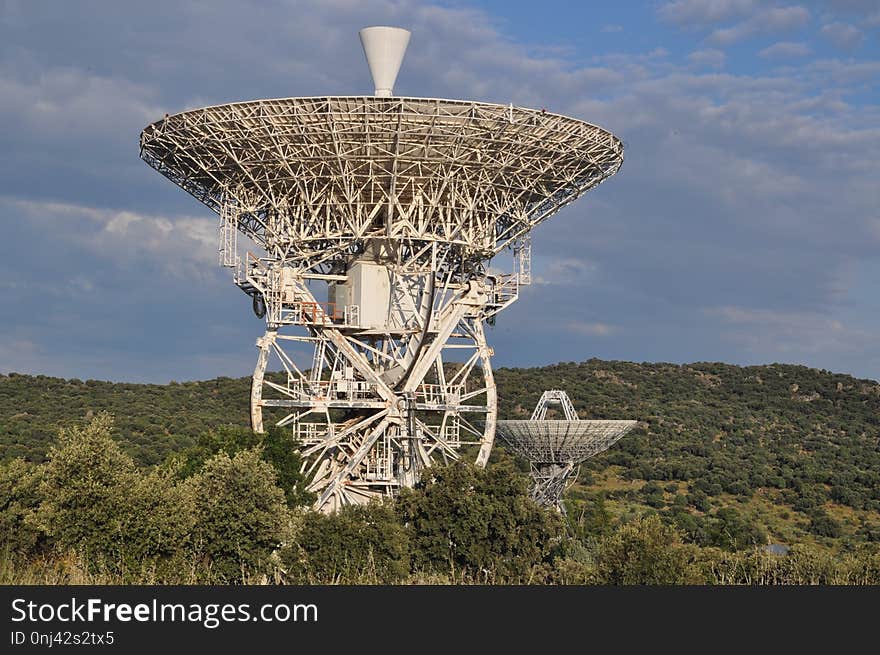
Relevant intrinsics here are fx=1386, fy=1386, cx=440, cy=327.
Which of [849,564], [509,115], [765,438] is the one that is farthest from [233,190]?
[765,438]

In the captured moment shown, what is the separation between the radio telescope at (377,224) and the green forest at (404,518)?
3.04 m

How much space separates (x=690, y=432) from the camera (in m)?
95.9

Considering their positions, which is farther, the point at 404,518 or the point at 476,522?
the point at 404,518

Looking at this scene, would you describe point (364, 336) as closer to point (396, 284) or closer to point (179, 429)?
point (396, 284)

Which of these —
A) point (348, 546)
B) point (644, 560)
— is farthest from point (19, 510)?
point (644, 560)

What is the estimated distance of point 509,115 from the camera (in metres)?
40.0

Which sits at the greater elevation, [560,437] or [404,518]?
[560,437]

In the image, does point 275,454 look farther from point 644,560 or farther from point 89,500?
point 644,560

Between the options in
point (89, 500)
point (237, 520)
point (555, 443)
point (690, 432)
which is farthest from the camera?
point (690, 432)

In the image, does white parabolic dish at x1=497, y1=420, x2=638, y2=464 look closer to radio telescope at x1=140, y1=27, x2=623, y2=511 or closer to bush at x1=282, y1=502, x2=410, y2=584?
radio telescope at x1=140, y1=27, x2=623, y2=511

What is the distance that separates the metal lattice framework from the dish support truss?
55 millimetres

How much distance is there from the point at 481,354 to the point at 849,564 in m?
14.6

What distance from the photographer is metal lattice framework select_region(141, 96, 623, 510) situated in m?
40.6

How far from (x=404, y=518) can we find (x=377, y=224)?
9.99 metres
